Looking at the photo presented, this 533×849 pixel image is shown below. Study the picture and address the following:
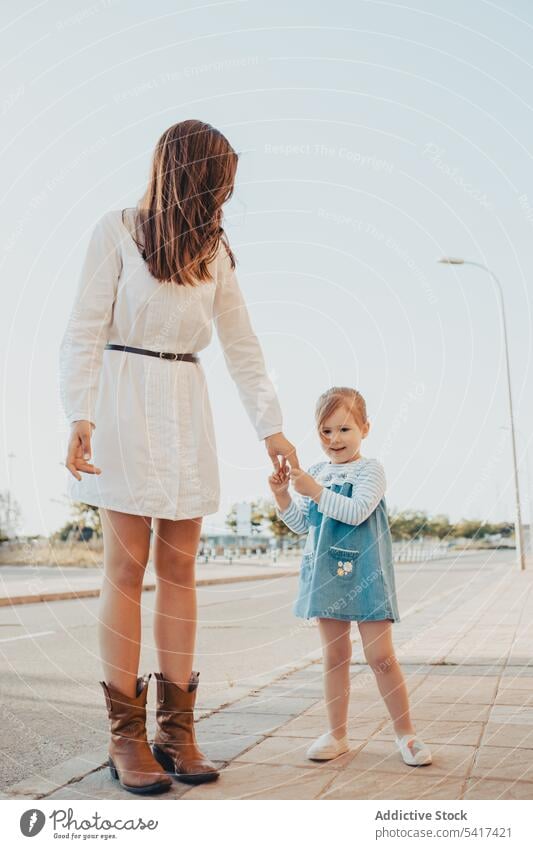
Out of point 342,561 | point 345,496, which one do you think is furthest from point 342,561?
point 345,496

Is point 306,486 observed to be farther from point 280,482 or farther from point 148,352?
point 148,352

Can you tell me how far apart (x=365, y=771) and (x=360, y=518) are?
2.25 feet

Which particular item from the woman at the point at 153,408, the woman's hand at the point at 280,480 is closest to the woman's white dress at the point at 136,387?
the woman at the point at 153,408

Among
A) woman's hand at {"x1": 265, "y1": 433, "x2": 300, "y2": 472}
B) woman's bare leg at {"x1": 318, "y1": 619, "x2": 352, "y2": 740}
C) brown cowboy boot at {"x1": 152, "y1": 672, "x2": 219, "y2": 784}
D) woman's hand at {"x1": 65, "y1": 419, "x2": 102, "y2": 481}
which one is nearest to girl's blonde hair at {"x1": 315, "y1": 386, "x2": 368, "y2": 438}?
woman's hand at {"x1": 265, "y1": 433, "x2": 300, "y2": 472}

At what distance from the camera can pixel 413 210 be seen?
115 inches

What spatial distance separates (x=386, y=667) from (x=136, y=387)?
1096 millimetres

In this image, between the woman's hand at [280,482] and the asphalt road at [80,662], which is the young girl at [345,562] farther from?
the asphalt road at [80,662]

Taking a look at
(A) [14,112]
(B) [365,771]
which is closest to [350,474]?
(B) [365,771]

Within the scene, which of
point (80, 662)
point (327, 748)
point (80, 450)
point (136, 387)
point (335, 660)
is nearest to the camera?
point (80, 450)

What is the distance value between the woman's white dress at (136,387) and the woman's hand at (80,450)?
0.04m

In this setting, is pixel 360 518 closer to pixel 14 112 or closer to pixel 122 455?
pixel 122 455

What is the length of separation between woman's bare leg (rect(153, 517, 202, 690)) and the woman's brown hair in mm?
706

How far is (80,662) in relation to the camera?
5633 mm
